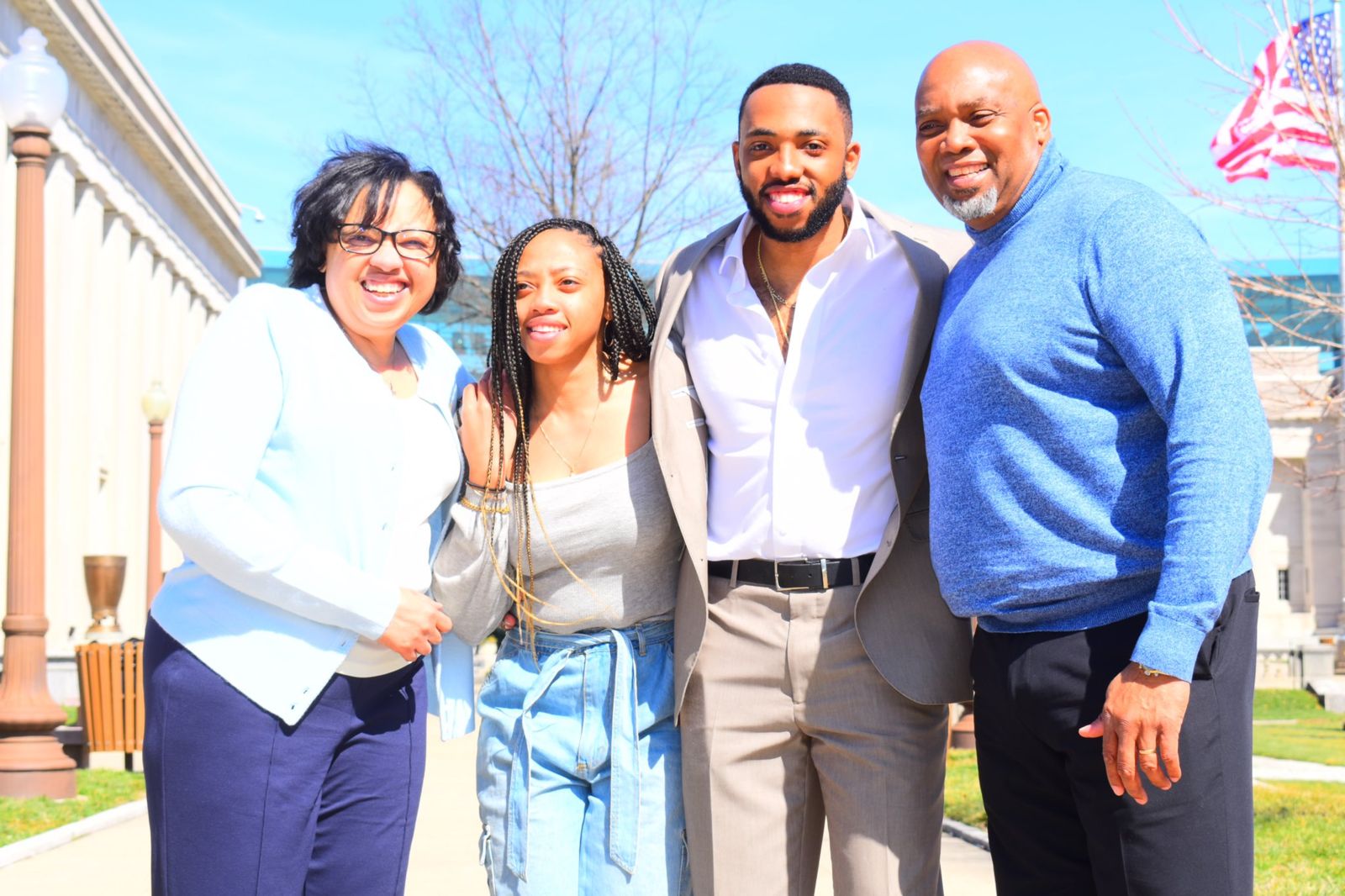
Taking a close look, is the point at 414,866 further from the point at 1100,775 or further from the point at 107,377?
the point at 107,377

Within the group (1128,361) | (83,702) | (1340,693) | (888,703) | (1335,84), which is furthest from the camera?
(1340,693)

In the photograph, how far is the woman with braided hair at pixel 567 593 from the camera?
397cm

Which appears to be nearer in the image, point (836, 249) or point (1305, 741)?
point (836, 249)

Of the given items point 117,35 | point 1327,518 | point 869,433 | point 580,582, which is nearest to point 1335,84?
point 869,433

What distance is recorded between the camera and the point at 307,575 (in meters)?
3.45

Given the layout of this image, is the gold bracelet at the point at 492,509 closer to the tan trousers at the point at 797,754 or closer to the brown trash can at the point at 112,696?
the tan trousers at the point at 797,754

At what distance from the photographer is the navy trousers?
134 inches

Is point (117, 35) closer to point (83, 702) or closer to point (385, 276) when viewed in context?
point (83, 702)

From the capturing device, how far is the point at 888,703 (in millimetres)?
3990

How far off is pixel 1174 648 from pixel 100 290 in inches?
1212

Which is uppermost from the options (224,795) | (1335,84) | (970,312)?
(1335,84)

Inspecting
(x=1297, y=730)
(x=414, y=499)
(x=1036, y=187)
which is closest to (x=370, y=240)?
(x=414, y=499)

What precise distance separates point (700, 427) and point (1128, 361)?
130 cm

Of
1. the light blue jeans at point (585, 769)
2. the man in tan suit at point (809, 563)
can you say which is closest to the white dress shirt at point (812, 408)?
the man in tan suit at point (809, 563)
